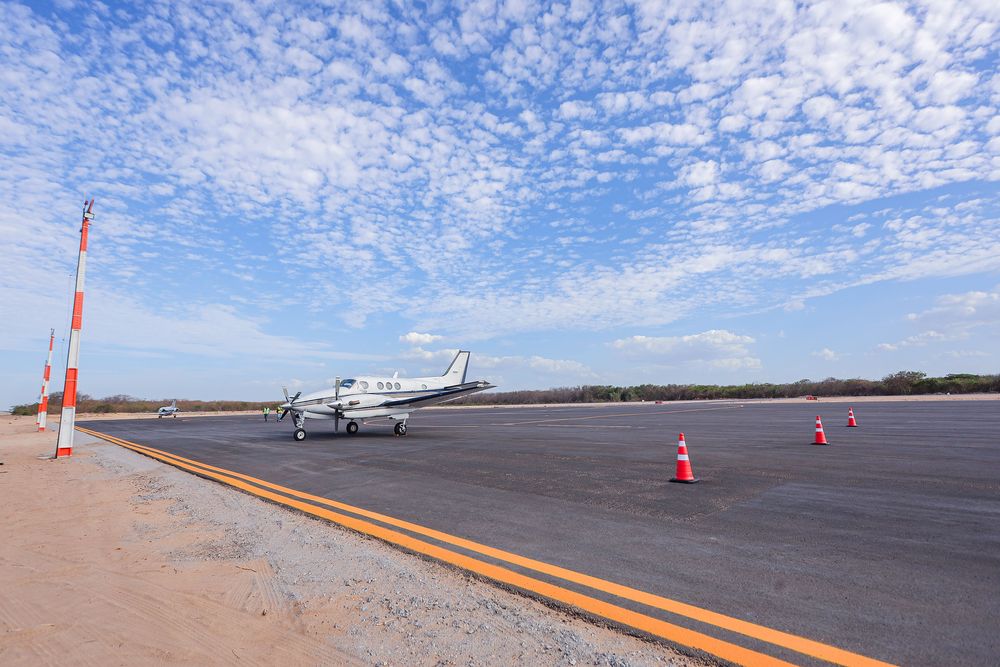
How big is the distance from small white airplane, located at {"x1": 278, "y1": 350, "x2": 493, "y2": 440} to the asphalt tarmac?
6.23m

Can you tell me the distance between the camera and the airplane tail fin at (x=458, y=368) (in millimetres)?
23234

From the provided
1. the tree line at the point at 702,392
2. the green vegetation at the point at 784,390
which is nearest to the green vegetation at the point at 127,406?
the tree line at the point at 702,392

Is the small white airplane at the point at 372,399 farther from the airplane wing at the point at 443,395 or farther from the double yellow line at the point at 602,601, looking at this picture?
the double yellow line at the point at 602,601

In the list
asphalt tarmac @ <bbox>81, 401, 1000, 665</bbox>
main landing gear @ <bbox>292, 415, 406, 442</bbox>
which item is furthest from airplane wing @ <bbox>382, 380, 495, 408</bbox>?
asphalt tarmac @ <bbox>81, 401, 1000, 665</bbox>

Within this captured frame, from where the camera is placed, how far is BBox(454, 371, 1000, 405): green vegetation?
56.5 m

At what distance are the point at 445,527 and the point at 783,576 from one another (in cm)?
347

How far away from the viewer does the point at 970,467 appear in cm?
890

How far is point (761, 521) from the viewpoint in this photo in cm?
584

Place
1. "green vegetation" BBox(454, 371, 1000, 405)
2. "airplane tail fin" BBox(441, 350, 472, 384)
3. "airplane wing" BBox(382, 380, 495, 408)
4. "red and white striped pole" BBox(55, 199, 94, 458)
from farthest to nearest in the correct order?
"green vegetation" BBox(454, 371, 1000, 405) → "airplane tail fin" BBox(441, 350, 472, 384) → "airplane wing" BBox(382, 380, 495, 408) → "red and white striped pole" BBox(55, 199, 94, 458)

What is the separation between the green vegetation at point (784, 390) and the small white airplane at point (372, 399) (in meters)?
60.1

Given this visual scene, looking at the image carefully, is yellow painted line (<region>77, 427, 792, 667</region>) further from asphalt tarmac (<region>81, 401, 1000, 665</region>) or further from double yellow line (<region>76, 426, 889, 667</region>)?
asphalt tarmac (<region>81, 401, 1000, 665</region>)

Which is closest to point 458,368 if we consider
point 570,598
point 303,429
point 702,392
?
point 303,429

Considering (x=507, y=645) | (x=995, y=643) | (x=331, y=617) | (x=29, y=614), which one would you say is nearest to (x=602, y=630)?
(x=507, y=645)

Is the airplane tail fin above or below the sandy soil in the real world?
above
